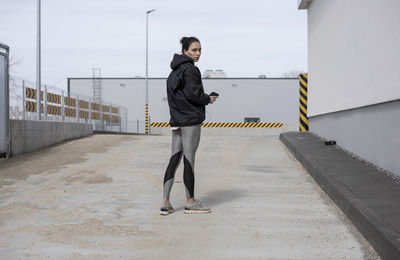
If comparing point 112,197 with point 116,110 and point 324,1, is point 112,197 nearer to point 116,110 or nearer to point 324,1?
point 324,1

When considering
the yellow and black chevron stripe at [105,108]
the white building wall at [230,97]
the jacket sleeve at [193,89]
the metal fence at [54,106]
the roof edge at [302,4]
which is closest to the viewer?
the jacket sleeve at [193,89]

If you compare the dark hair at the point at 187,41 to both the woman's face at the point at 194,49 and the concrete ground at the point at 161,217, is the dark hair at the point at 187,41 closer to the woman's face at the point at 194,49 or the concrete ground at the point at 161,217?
the woman's face at the point at 194,49

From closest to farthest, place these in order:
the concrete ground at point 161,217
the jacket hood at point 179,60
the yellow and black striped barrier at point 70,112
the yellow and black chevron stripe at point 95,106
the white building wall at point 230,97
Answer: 1. the concrete ground at point 161,217
2. the jacket hood at point 179,60
3. the yellow and black striped barrier at point 70,112
4. the yellow and black chevron stripe at point 95,106
5. the white building wall at point 230,97

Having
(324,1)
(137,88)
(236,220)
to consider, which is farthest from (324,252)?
(137,88)

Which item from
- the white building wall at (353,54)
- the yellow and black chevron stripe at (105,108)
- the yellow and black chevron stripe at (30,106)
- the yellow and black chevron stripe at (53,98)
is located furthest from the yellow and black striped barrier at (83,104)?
the white building wall at (353,54)

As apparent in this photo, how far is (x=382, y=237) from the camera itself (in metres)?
3.42

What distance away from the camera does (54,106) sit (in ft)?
45.8

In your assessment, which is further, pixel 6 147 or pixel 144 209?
pixel 6 147

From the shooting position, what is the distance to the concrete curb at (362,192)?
138 inches

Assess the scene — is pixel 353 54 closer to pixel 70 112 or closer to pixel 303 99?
pixel 303 99

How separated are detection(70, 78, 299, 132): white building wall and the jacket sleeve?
107 ft

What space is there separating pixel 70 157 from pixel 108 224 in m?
5.53

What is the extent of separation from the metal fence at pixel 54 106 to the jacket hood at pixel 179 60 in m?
6.18

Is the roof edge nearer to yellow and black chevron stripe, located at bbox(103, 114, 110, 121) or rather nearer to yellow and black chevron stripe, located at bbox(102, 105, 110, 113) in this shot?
yellow and black chevron stripe, located at bbox(102, 105, 110, 113)
